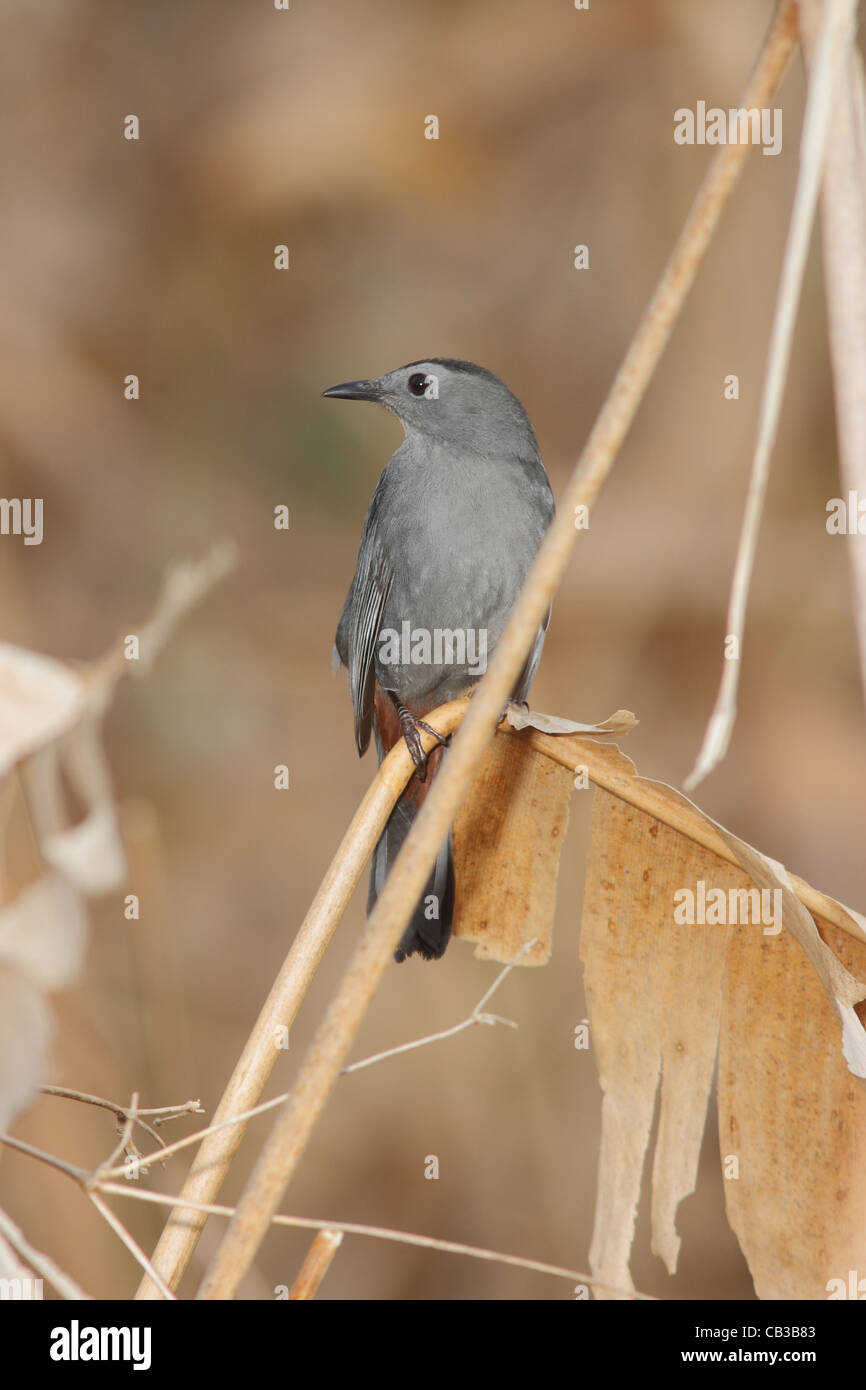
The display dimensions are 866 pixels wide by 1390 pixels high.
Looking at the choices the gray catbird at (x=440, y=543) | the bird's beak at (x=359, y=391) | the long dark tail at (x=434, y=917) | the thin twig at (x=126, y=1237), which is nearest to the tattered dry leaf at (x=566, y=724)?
the long dark tail at (x=434, y=917)

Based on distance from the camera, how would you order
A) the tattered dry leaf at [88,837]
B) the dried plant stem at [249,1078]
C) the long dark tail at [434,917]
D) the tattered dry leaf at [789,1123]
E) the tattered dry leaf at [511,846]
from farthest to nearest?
the long dark tail at [434,917]
the tattered dry leaf at [511,846]
the tattered dry leaf at [789,1123]
the dried plant stem at [249,1078]
the tattered dry leaf at [88,837]

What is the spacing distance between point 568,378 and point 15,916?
536 centimetres

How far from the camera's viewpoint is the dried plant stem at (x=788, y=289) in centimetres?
99

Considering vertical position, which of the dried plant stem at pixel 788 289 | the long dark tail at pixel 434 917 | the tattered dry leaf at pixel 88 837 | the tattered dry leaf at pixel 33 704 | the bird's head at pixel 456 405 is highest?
the bird's head at pixel 456 405

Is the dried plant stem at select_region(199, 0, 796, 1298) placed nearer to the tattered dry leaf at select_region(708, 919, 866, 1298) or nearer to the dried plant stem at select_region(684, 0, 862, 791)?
the dried plant stem at select_region(684, 0, 862, 791)

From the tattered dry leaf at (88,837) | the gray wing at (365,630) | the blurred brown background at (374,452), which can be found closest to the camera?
the tattered dry leaf at (88,837)

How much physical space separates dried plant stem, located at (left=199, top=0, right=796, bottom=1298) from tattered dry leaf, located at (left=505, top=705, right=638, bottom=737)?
29.0 inches

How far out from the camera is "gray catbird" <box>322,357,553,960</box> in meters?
3.51

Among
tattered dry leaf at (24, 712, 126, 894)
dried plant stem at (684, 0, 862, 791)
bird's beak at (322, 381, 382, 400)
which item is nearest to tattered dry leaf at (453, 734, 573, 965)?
dried plant stem at (684, 0, 862, 791)

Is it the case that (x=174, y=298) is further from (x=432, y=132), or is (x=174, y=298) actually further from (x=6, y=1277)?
(x=6, y=1277)

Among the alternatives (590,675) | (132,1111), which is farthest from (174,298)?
(132,1111)

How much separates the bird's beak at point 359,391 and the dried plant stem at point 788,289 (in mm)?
2754

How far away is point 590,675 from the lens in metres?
5.64

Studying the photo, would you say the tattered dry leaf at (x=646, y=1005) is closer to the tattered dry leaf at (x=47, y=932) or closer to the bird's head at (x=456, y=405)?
the tattered dry leaf at (x=47, y=932)
